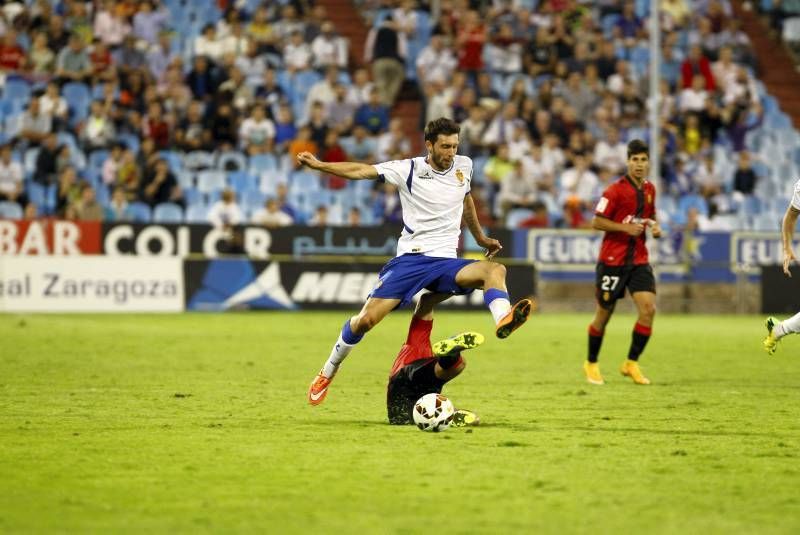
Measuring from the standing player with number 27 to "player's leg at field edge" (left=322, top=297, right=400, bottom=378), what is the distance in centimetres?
399

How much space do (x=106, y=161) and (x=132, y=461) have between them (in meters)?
18.9

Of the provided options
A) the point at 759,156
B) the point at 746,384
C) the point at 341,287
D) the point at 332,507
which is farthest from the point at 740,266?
the point at 332,507

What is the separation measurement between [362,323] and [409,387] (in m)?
0.59

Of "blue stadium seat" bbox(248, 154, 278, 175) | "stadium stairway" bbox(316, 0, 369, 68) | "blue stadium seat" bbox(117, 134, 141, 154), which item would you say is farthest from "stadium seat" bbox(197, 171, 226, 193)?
"stadium stairway" bbox(316, 0, 369, 68)

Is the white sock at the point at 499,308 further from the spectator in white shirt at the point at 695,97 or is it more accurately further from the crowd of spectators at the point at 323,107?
the spectator in white shirt at the point at 695,97

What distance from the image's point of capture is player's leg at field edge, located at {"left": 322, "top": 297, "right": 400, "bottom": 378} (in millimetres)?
10148

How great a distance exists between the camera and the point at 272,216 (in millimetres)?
26672

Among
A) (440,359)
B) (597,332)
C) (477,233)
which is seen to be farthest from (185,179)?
(440,359)

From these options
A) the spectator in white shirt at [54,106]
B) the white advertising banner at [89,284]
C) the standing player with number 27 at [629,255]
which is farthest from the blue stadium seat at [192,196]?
the standing player with number 27 at [629,255]

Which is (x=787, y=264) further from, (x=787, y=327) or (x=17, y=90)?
(x=17, y=90)

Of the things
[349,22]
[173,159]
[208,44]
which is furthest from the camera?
[349,22]

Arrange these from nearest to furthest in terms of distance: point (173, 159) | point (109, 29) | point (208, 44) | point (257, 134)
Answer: point (173, 159)
point (257, 134)
point (109, 29)
point (208, 44)

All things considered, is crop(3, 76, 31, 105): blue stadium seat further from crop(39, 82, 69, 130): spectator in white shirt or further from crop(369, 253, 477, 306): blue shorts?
crop(369, 253, 477, 306): blue shorts

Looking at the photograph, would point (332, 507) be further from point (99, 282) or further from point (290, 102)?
point (290, 102)
